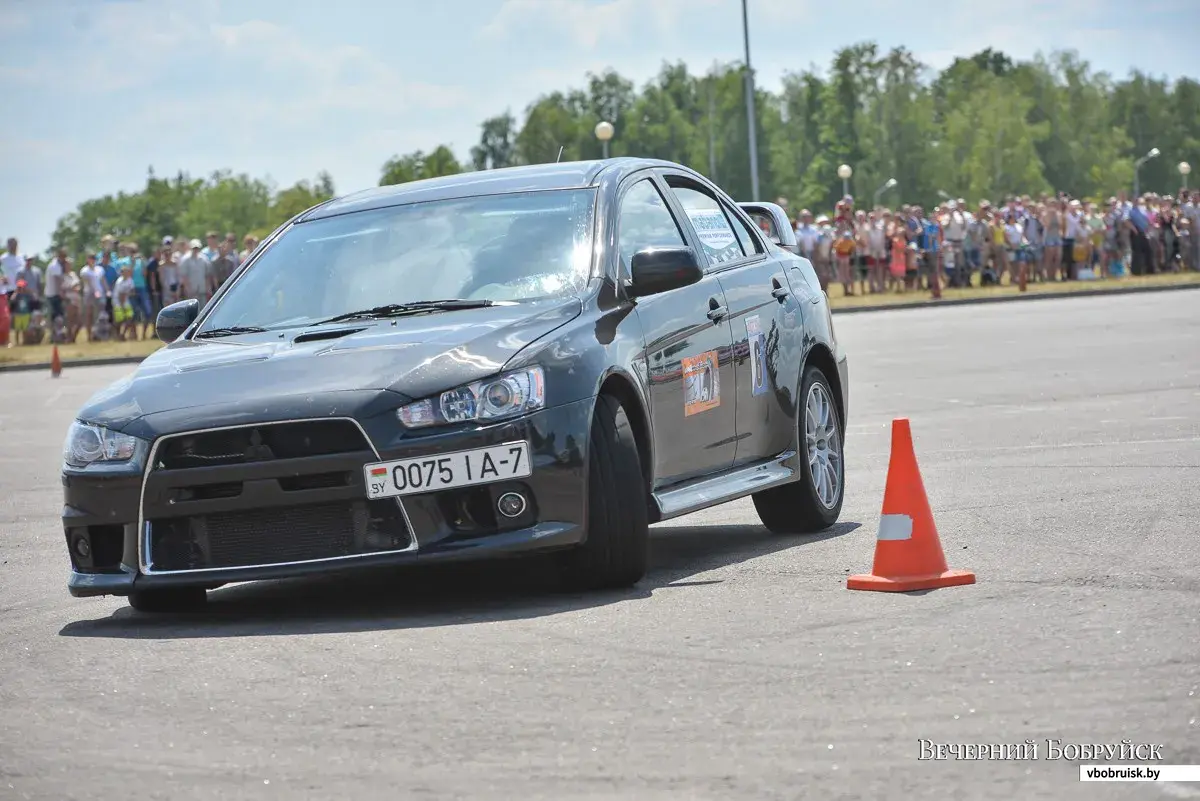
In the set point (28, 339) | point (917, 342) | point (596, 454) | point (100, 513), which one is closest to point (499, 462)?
point (596, 454)

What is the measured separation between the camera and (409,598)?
26.7 feet

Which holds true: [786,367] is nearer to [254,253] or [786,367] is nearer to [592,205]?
[592,205]

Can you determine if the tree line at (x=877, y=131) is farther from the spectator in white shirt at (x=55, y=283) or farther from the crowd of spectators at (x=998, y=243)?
the spectator in white shirt at (x=55, y=283)

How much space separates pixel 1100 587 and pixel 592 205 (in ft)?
8.94

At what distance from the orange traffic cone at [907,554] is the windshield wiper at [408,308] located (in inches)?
70.4

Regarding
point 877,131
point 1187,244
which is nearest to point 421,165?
point 877,131

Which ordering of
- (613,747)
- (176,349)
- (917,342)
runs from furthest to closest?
1. (917,342)
2. (176,349)
3. (613,747)

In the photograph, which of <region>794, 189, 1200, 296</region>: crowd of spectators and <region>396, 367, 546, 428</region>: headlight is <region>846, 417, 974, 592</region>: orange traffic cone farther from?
<region>794, 189, 1200, 296</region>: crowd of spectators

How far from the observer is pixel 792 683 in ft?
19.2

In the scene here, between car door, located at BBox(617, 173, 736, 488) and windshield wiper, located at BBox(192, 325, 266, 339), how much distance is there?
153cm

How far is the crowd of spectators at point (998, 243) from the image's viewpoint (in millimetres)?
45156

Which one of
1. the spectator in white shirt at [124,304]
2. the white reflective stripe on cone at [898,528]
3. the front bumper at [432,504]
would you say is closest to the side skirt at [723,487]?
the front bumper at [432,504]

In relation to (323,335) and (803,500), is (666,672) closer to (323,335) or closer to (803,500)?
(323,335)

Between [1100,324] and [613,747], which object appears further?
[1100,324]
